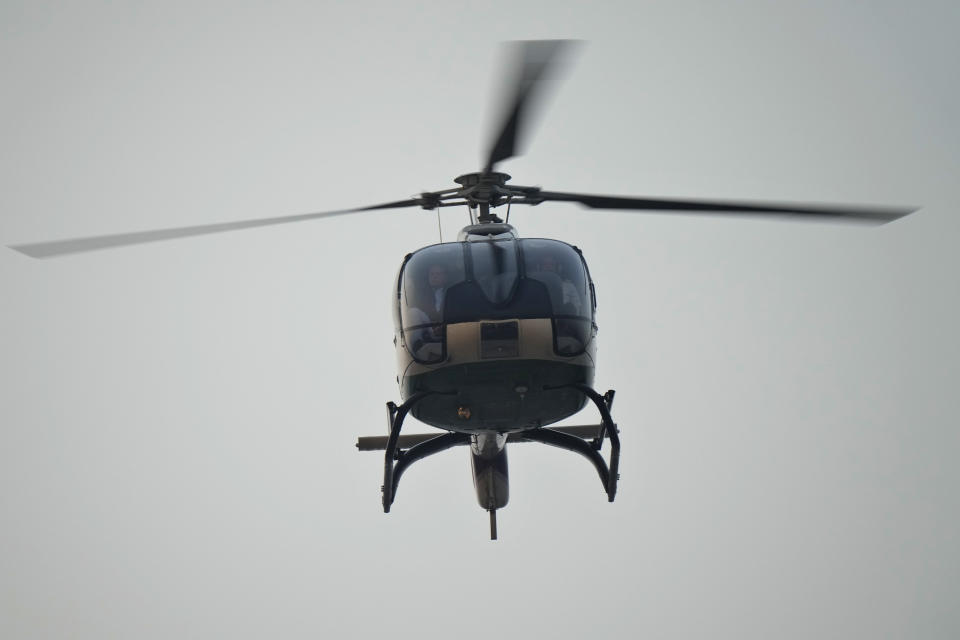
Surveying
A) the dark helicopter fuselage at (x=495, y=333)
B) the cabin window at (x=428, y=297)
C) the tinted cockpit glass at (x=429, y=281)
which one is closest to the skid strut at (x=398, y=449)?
the dark helicopter fuselage at (x=495, y=333)

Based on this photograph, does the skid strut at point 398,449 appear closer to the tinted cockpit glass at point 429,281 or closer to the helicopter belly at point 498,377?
the helicopter belly at point 498,377

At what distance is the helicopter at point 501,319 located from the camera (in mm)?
11781

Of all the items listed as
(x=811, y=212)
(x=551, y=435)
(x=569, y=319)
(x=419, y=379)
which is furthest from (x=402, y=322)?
(x=811, y=212)

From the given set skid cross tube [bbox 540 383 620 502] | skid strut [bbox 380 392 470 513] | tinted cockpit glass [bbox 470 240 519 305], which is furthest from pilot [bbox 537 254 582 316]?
skid strut [bbox 380 392 470 513]

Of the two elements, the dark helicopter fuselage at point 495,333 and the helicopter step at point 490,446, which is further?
the helicopter step at point 490,446

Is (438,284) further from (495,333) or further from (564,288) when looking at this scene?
(564,288)

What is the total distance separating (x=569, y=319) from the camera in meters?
12.2

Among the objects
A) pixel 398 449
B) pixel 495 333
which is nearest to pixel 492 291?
pixel 495 333

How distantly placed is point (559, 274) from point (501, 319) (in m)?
1.04

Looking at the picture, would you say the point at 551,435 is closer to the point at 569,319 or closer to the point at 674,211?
the point at 569,319

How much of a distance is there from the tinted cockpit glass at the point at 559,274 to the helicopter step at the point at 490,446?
959 millimetres

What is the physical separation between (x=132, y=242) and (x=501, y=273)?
4213 mm

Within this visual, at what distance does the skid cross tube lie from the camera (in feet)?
40.2

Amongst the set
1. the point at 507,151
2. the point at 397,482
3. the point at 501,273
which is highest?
the point at 507,151
